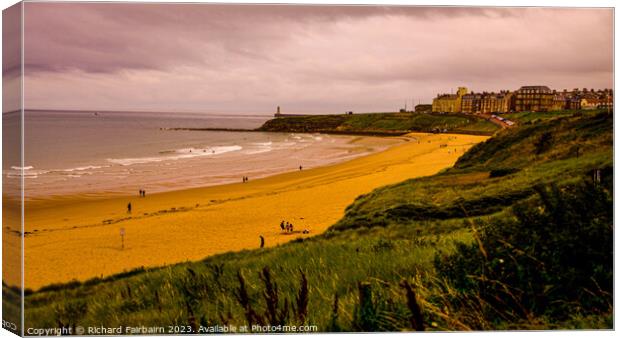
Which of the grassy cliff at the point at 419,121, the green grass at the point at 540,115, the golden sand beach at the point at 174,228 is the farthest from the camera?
the grassy cliff at the point at 419,121

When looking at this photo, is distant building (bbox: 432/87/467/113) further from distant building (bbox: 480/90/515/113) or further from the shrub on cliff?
the shrub on cliff

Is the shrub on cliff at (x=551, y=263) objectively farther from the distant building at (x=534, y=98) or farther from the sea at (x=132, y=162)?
the sea at (x=132, y=162)

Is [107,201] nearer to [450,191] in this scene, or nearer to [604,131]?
[450,191]

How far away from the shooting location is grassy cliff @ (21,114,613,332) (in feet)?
14.4

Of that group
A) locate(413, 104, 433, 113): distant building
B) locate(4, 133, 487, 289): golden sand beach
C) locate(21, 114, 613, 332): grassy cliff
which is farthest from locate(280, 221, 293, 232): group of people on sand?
locate(413, 104, 433, 113): distant building

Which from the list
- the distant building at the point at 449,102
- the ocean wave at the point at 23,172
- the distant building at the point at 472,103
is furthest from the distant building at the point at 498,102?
the ocean wave at the point at 23,172

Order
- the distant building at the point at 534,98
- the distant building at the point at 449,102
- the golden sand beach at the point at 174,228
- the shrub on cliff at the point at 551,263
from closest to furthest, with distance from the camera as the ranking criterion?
the shrub on cliff at the point at 551,263 < the golden sand beach at the point at 174,228 < the distant building at the point at 534,98 < the distant building at the point at 449,102

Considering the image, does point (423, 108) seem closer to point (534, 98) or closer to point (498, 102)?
point (498, 102)

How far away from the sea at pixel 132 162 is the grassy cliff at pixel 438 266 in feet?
6.02

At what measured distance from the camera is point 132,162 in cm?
2383

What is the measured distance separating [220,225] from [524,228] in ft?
21.4

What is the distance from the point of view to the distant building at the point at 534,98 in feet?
25.5

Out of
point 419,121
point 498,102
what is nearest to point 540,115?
point 498,102

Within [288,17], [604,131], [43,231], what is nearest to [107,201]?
[43,231]
